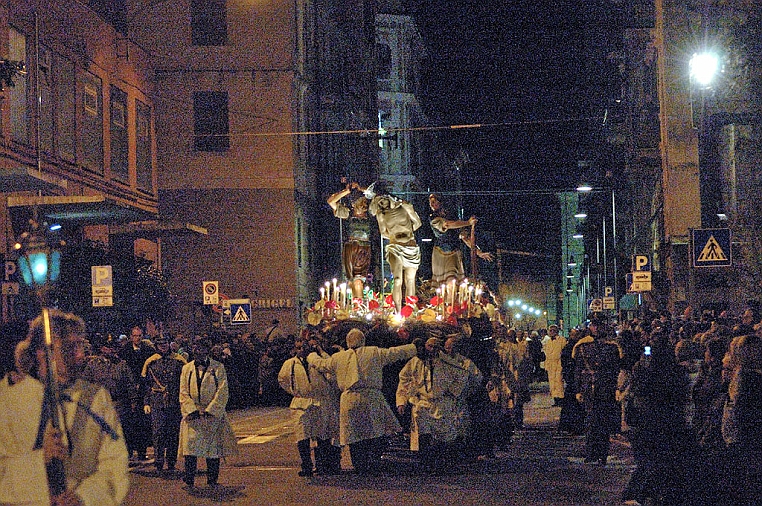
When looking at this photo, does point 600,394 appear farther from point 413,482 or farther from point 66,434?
point 66,434

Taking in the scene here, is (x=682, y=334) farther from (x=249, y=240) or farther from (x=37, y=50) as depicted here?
(x=249, y=240)

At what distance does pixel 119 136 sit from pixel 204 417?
69.9 ft

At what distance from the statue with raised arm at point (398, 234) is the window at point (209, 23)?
25633 mm

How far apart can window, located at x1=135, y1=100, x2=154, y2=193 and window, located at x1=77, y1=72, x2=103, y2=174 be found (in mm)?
4505

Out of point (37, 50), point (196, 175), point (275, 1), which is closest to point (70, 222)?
point (37, 50)

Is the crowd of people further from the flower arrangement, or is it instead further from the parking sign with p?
the parking sign with p

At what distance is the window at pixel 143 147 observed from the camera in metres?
37.4

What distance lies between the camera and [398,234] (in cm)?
1931

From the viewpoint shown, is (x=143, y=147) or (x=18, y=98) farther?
(x=143, y=147)

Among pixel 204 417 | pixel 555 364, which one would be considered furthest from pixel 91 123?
pixel 204 417

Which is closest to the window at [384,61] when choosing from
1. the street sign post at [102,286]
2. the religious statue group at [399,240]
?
the street sign post at [102,286]

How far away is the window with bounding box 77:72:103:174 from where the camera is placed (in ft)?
101

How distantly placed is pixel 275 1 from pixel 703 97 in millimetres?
19642

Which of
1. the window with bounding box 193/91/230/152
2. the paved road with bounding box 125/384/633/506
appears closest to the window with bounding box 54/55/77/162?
the paved road with bounding box 125/384/633/506
